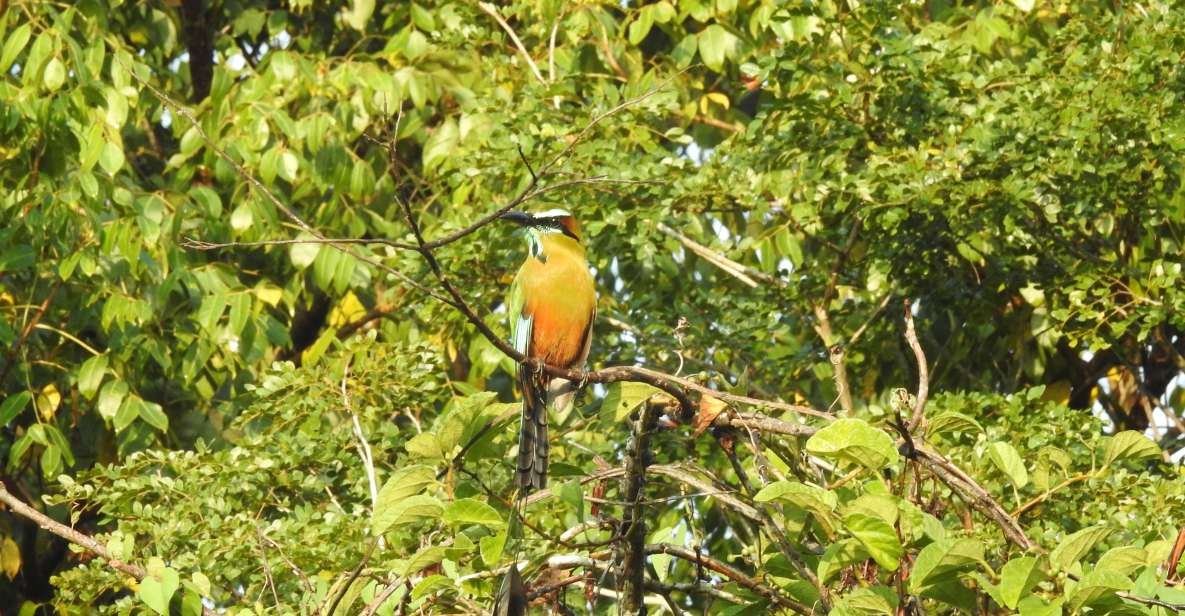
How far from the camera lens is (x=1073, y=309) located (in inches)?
199

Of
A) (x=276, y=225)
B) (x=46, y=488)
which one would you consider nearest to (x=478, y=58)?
(x=276, y=225)

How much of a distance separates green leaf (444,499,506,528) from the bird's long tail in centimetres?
64

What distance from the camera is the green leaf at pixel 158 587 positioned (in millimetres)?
2500

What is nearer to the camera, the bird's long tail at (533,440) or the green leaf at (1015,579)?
the green leaf at (1015,579)

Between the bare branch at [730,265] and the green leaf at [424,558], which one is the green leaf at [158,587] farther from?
the bare branch at [730,265]

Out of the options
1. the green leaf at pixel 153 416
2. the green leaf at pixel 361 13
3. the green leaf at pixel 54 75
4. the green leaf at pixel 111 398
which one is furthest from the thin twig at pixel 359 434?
the green leaf at pixel 361 13

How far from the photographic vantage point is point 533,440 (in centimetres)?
343

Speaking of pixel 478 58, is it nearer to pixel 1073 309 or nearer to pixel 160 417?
pixel 160 417

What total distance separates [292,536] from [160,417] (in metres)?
1.68

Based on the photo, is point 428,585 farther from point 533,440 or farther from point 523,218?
point 523,218

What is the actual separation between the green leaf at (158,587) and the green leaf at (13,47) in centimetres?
352

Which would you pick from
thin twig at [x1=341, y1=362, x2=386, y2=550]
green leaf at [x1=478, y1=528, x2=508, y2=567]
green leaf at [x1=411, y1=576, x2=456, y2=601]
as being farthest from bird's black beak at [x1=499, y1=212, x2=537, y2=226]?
green leaf at [x1=478, y1=528, x2=508, y2=567]

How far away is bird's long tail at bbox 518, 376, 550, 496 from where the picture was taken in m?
3.25

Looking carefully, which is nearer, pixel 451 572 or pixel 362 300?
pixel 451 572
